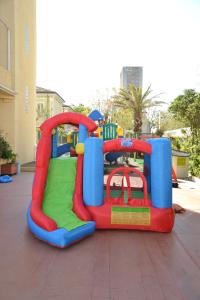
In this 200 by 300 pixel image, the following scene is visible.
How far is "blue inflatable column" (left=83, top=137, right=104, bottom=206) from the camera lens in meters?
5.34

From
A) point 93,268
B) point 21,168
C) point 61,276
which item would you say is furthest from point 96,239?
point 21,168

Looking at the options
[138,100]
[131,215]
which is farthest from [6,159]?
[138,100]

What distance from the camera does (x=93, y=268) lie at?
380cm

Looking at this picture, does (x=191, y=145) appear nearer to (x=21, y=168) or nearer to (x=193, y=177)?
(x=193, y=177)

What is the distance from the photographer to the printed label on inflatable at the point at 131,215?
16.9ft

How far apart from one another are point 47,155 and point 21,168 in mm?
8155

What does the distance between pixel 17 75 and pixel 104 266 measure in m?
11.5

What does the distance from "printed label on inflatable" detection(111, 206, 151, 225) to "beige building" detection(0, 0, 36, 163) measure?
25.8 feet

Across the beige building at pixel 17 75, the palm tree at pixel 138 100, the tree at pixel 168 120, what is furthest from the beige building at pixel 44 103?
the beige building at pixel 17 75

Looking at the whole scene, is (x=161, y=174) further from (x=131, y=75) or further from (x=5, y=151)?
(x=131, y=75)

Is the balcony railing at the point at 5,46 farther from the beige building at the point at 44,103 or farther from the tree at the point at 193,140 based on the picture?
the beige building at the point at 44,103

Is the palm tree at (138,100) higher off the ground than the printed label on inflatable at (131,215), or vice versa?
the palm tree at (138,100)

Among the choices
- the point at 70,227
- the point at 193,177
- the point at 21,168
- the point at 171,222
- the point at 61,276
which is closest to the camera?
the point at 61,276

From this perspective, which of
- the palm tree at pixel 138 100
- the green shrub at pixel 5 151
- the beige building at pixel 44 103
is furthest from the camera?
the beige building at pixel 44 103
